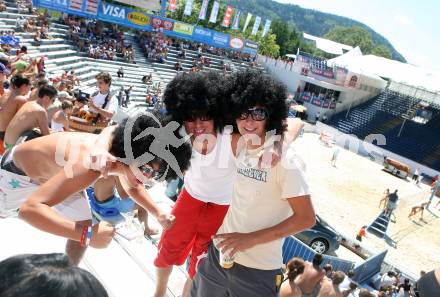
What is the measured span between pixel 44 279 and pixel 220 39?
30589 mm

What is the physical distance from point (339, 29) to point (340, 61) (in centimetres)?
→ 12643

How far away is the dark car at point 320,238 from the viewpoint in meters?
8.23

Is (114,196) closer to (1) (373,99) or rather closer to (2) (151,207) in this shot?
(2) (151,207)

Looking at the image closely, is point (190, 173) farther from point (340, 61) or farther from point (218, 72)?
point (340, 61)

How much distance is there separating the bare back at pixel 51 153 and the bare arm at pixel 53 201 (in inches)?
5.9

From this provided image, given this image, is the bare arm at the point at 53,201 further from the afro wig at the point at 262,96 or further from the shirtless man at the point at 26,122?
the shirtless man at the point at 26,122

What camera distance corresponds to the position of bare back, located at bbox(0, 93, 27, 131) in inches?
162

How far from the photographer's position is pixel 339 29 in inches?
5655

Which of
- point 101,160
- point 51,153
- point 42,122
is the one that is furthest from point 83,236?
point 42,122

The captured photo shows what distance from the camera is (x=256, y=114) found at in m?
2.43

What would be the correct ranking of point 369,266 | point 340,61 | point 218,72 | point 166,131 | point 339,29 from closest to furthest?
1. point 166,131
2. point 218,72
3. point 369,266
4. point 340,61
5. point 339,29

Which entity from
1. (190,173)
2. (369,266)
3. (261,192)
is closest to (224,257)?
(261,192)

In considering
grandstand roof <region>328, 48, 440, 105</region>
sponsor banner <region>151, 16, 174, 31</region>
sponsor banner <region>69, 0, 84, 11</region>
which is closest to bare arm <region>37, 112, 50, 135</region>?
sponsor banner <region>69, 0, 84, 11</region>

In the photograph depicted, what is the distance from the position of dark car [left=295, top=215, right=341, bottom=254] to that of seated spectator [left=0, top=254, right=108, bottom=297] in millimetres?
7807
